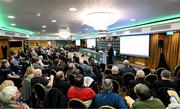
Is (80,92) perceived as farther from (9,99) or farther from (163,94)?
(163,94)

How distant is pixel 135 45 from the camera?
11820 mm

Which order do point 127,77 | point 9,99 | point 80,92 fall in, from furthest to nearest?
point 127,77 → point 80,92 → point 9,99

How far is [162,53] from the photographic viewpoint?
374 inches

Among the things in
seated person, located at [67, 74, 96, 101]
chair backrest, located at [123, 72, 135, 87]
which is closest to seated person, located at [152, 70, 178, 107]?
seated person, located at [67, 74, 96, 101]

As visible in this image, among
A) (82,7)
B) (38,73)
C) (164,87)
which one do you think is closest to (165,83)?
(164,87)

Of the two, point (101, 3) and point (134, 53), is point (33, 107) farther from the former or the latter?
point (134, 53)

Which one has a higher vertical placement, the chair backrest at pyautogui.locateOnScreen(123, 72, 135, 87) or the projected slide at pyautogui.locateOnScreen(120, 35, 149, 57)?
the projected slide at pyautogui.locateOnScreen(120, 35, 149, 57)

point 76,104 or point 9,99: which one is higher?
point 9,99

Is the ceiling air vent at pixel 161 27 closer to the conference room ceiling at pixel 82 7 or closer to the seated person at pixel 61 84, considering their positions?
the conference room ceiling at pixel 82 7

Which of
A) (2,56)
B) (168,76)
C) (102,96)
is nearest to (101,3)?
(168,76)

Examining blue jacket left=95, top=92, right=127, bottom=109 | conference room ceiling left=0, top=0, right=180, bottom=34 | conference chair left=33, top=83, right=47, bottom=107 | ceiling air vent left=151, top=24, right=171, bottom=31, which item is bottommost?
conference chair left=33, top=83, right=47, bottom=107

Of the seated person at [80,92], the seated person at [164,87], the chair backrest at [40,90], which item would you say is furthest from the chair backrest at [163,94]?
the chair backrest at [40,90]

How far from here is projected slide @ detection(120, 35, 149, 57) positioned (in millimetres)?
10839

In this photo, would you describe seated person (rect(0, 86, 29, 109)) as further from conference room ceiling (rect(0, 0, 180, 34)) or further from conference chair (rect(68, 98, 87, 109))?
conference room ceiling (rect(0, 0, 180, 34))
